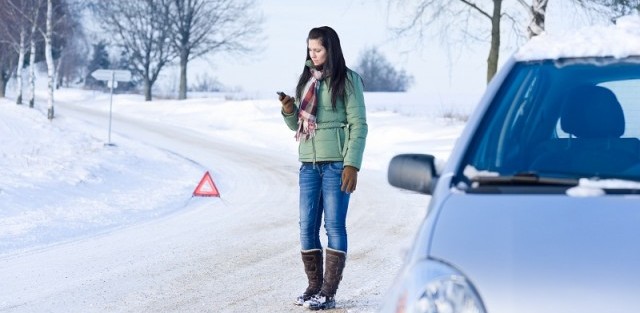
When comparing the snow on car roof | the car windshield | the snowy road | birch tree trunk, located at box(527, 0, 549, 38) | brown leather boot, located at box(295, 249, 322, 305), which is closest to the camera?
the car windshield

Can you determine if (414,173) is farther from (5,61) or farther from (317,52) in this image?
Result: (5,61)

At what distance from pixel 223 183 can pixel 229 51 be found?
4266cm

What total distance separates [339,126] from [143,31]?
191 feet

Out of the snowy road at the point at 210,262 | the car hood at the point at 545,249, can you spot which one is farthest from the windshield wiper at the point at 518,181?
the snowy road at the point at 210,262

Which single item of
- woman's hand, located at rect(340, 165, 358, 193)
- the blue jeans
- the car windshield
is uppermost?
the car windshield

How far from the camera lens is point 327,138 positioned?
6.27 m

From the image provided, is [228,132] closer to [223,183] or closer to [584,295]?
[223,183]

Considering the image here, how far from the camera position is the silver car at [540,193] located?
8.19ft

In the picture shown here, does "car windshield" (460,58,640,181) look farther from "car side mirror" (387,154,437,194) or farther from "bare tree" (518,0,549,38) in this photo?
"bare tree" (518,0,549,38)

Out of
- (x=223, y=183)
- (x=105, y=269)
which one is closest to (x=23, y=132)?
(x=223, y=183)

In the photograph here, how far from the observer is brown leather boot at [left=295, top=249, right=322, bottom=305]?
6452 mm

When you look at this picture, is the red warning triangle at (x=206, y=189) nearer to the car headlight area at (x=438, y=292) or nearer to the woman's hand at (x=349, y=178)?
the woman's hand at (x=349, y=178)

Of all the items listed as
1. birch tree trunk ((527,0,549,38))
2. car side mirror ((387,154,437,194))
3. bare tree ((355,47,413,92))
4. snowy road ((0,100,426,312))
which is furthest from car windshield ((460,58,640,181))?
bare tree ((355,47,413,92))

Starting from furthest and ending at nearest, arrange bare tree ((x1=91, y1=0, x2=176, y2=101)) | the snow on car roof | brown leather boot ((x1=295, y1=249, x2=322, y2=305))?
bare tree ((x1=91, y1=0, x2=176, y2=101)), brown leather boot ((x1=295, y1=249, x2=322, y2=305)), the snow on car roof
